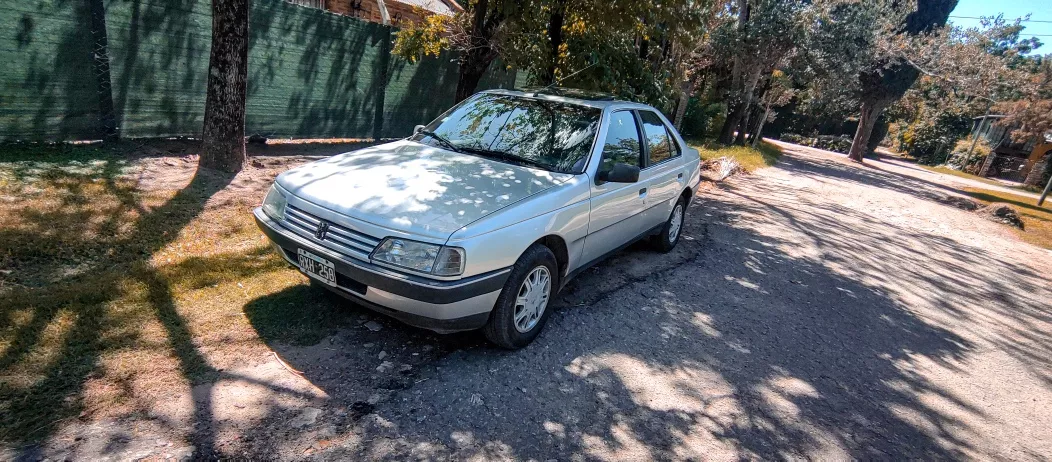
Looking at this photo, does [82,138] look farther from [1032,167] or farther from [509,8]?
[1032,167]

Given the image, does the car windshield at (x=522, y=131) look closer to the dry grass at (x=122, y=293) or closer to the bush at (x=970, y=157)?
the dry grass at (x=122, y=293)

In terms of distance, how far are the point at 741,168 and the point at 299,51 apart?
11774 millimetres

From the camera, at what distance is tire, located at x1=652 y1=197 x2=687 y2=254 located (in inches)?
234

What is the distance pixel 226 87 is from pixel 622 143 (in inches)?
169

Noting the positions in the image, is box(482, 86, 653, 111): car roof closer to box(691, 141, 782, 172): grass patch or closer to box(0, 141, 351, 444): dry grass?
box(0, 141, 351, 444): dry grass

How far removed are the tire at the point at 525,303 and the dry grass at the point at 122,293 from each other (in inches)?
43.1

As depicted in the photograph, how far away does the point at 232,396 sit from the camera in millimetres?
2814

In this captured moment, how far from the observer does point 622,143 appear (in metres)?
4.61

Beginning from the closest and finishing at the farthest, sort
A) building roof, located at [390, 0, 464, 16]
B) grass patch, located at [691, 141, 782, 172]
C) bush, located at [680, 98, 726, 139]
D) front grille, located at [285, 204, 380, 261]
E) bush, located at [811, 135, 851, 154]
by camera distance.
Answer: front grille, located at [285, 204, 380, 261] < building roof, located at [390, 0, 464, 16] < grass patch, located at [691, 141, 782, 172] < bush, located at [680, 98, 726, 139] < bush, located at [811, 135, 851, 154]

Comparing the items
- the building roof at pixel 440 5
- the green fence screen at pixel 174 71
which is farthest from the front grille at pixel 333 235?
the building roof at pixel 440 5

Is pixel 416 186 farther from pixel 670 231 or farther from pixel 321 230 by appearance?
pixel 670 231

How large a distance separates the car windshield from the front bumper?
1225mm

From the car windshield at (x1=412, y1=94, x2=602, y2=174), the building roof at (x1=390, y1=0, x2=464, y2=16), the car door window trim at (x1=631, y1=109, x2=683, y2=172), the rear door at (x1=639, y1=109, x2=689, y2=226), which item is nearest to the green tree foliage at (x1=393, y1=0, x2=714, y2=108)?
the car door window trim at (x1=631, y1=109, x2=683, y2=172)

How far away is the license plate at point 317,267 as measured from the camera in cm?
317
